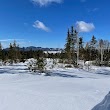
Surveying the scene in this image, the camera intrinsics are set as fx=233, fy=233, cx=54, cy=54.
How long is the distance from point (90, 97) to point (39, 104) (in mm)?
2266

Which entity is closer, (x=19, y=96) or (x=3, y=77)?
(x=19, y=96)

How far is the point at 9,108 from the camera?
7.64 m

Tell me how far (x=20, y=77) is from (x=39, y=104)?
9983 millimetres

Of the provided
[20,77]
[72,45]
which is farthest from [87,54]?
[20,77]

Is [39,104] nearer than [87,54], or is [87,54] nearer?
[39,104]

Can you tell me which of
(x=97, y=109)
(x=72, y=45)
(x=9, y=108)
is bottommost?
(x=9, y=108)

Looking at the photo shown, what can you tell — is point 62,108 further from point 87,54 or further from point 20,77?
point 87,54

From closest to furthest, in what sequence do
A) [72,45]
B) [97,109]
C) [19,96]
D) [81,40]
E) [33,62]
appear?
[97,109] < [19,96] < [33,62] < [72,45] < [81,40]

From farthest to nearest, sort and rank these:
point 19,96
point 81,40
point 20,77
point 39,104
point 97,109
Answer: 1. point 81,40
2. point 20,77
3. point 19,96
4. point 39,104
5. point 97,109

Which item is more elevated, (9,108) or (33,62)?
(33,62)

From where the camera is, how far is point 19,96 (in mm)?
9164

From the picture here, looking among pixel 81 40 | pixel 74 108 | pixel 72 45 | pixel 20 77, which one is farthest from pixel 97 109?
pixel 81 40

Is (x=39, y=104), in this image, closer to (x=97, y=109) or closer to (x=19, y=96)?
(x=19, y=96)

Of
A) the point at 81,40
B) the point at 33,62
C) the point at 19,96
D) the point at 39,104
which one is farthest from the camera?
the point at 81,40
